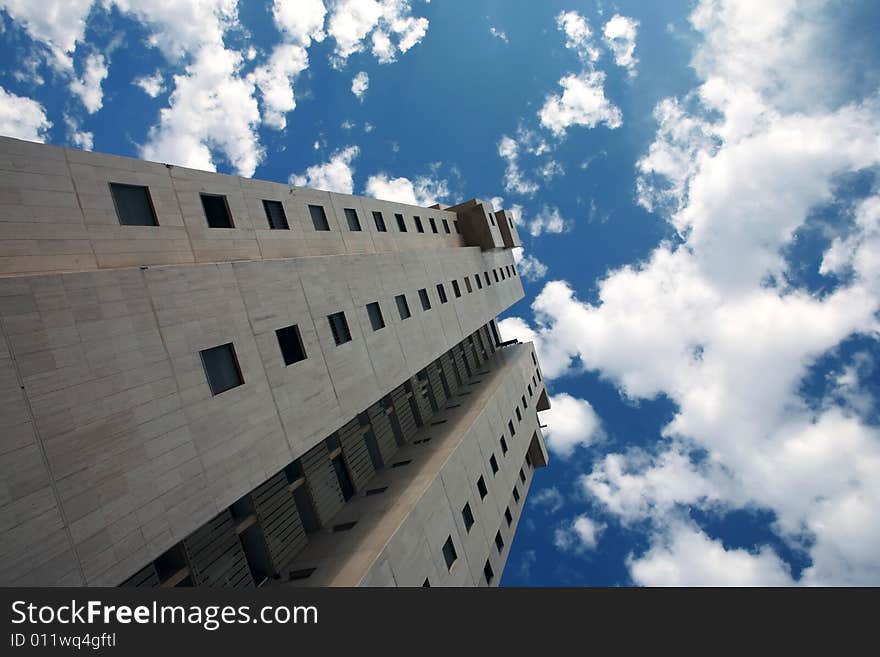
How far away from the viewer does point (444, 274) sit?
33.7 meters

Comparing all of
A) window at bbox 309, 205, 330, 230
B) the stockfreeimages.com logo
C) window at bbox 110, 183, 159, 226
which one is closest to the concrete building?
window at bbox 110, 183, 159, 226

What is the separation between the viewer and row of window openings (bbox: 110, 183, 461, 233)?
45.6 feet

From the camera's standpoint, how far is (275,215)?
20719 millimetres

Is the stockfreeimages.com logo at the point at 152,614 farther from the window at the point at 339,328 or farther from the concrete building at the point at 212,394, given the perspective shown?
the window at the point at 339,328

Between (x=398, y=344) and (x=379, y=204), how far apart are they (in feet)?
38.8

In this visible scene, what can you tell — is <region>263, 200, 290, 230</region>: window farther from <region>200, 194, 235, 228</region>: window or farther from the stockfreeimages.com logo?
the stockfreeimages.com logo

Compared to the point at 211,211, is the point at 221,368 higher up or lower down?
lower down

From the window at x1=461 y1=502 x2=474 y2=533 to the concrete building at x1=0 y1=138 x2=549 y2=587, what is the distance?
0.35 ft

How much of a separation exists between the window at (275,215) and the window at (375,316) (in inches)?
233

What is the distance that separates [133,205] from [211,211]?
325cm

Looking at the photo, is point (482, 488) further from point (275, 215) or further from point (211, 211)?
point (211, 211)

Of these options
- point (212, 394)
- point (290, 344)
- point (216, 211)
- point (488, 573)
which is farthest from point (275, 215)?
point (488, 573)

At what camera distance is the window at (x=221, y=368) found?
523 inches

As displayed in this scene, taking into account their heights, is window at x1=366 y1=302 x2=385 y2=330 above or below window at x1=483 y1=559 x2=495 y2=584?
above
